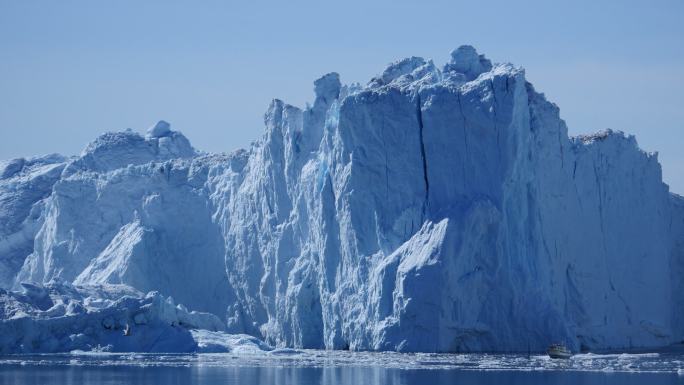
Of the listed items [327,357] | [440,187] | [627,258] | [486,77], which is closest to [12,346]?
[327,357]

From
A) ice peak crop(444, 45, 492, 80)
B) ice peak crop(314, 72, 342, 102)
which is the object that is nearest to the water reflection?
ice peak crop(444, 45, 492, 80)

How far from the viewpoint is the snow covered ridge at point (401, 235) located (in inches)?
1602

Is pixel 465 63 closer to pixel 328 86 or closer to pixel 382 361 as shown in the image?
pixel 328 86

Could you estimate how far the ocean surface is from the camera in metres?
31.9

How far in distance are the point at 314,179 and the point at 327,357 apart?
818cm

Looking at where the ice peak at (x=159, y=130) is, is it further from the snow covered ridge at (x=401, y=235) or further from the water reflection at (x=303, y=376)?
the water reflection at (x=303, y=376)

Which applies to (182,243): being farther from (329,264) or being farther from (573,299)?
(573,299)

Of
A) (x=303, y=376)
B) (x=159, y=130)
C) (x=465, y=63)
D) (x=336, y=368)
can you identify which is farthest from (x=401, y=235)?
(x=159, y=130)

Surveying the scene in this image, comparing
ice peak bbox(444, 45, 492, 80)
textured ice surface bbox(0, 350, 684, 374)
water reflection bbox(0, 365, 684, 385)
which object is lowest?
water reflection bbox(0, 365, 684, 385)

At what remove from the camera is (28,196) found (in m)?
60.0

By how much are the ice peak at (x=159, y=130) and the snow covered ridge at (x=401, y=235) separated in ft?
21.1

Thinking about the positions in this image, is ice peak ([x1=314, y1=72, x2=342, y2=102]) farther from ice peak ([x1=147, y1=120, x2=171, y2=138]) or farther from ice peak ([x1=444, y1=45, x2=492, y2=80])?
ice peak ([x1=147, y1=120, x2=171, y2=138])

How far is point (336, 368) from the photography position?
3556 cm

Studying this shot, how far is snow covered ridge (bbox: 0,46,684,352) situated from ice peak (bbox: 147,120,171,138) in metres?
6.44
